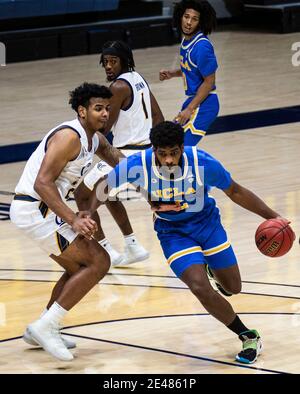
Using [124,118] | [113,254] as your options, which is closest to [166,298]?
[113,254]

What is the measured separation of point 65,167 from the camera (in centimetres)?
626

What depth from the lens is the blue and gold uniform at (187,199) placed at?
6.05 meters

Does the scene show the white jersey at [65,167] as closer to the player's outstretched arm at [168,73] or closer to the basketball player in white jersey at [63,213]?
the basketball player in white jersey at [63,213]

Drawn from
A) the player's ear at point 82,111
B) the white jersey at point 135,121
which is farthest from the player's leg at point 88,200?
the player's ear at point 82,111

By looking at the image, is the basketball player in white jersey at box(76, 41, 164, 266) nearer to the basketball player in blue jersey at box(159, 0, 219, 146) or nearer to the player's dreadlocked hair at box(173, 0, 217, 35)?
the basketball player in blue jersey at box(159, 0, 219, 146)

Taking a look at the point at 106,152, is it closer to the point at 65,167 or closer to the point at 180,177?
the point at 65,167

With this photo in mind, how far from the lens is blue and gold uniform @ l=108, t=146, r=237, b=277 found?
6051 mm

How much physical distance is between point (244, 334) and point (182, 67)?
3531 mm

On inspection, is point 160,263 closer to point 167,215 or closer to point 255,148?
point 167,215

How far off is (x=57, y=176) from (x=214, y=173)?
821 millimetres

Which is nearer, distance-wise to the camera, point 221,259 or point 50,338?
point 50,338

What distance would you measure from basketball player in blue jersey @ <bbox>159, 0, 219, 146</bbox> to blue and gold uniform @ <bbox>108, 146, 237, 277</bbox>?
105 inches

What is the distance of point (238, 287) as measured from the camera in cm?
631
